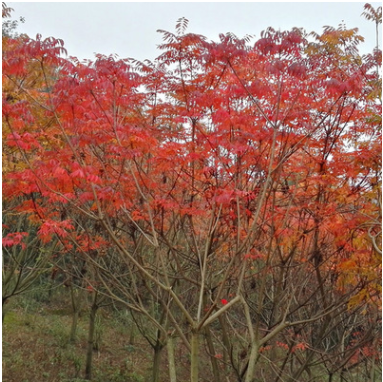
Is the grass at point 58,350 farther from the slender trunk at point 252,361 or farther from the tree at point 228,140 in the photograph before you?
the slender trunk at point 252,361

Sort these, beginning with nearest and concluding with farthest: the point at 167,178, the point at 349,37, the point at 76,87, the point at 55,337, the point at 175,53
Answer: the point at 76,87 → the point at 175,53 → the point at 349,37 → the point at 167,178 → the point at 55,337

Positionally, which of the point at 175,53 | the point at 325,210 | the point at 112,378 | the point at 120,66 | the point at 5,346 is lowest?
the point at 112,378

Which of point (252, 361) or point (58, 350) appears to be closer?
point (252, 361)

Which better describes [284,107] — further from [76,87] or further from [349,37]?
[76,87]

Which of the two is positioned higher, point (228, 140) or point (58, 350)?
point (228, 140)

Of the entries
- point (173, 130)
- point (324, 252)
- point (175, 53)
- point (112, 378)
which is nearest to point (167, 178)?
point (173, 130)

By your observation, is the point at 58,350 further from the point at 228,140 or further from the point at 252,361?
the point at 228,140

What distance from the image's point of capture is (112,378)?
38.2 ft

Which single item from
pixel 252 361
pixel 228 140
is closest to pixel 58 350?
pixel 252 361

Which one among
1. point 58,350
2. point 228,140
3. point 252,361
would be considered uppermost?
point 228,140

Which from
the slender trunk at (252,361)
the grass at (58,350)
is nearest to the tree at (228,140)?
the slender trunk at (252,361)

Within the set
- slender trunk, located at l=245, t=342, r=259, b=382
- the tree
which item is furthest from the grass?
slender trunk, located at l=245, t=342, r=259, b=382

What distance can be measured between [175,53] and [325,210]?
343 cm

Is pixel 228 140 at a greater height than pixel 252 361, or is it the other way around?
pixel 228 140
